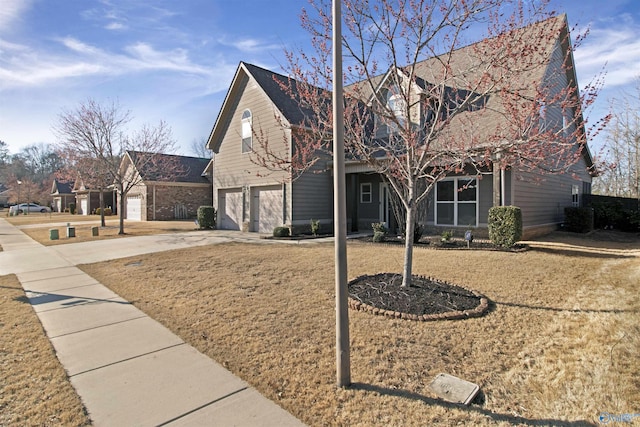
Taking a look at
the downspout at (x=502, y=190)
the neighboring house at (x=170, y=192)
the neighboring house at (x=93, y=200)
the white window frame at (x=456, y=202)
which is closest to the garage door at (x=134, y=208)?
the neighboring house at (x=170, y=192)

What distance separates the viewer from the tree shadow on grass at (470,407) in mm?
2660

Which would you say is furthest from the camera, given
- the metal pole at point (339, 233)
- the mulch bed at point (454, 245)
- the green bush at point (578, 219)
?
the green bush at point (578, 219)

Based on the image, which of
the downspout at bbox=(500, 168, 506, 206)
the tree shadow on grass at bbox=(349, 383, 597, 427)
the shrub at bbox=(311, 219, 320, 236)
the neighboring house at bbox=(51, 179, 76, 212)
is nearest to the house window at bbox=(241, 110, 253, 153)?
the shrub at bbox=(311, 219, 320, 236)

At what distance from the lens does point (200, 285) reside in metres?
6.79

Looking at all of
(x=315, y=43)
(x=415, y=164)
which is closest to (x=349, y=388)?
(x=415, y=164)

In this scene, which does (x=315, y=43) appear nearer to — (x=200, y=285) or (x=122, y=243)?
(x=200, y=285)

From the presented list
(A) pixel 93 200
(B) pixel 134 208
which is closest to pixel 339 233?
(B) pixel 134 208

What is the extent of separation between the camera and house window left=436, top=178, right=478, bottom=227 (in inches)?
498

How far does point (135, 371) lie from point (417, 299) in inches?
156

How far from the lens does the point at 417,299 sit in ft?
17.6

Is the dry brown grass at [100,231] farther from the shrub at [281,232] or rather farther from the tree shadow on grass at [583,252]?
the tree shadow on grass at [583,252]

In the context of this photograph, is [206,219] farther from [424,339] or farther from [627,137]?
[627,137]

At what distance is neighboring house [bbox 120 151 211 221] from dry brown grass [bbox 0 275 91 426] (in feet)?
70.9

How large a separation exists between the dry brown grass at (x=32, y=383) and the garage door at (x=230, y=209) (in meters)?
12.7
